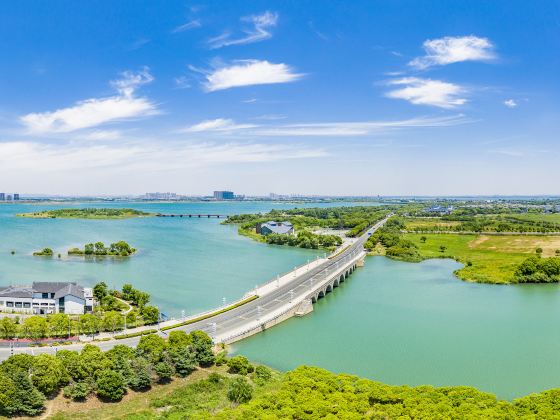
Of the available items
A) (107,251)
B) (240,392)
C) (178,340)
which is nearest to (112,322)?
(178,340)

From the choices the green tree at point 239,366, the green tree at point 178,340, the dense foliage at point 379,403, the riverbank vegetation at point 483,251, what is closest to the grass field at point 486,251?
the riverbank vegetation at point 483,251

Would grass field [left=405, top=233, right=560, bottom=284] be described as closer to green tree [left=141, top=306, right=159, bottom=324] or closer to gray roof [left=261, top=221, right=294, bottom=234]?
gray roof [left=261, top=221, right=294, bottom=234]

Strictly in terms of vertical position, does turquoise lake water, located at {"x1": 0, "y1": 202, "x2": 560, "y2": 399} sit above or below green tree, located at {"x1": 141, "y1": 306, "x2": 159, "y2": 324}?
below

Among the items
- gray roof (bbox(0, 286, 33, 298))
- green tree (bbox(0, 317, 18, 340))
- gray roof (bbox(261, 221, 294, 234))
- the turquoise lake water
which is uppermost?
gray roof (bbox(261, 221, 294, 234))

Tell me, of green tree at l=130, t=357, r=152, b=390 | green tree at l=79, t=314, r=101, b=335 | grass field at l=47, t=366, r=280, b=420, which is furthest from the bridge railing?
green tree at l=79, t=314, r=101, b=335

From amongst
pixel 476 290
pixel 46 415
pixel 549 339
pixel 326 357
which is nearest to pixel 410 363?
pixel 326 357

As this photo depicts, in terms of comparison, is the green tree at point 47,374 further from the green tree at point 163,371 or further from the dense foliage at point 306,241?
the dense foliage at point 306,241
